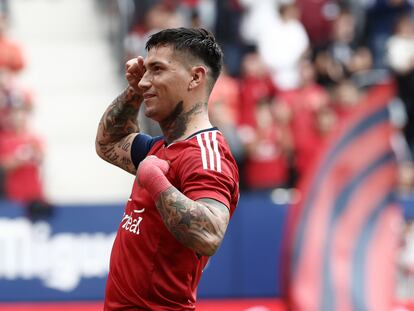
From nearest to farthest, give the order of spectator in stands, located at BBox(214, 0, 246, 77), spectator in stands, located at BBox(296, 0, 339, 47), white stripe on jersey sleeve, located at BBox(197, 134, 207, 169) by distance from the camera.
Answer: white stripe on jersey sleeve, located at BBox(197, 134, 207, 169)
spectator in stands, located at BBox(214, 0, 246, 77)
spectator in stands, located at BBox(296, 0, 339, 47)

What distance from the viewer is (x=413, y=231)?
34.2ft

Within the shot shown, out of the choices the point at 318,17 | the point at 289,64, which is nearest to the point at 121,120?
the point at 289,64

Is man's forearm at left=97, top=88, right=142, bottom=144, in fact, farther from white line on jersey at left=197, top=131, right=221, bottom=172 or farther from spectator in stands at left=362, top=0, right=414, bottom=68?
spectator in stands at left=362, top=0, right=414, bottom=68

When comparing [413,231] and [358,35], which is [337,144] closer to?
[413,231]

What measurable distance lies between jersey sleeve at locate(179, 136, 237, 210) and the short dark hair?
44cm

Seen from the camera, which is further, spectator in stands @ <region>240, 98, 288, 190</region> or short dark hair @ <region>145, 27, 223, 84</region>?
spectator in stands @ <region>240, 98, 288, 190</region>

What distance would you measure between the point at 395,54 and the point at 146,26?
324 cm

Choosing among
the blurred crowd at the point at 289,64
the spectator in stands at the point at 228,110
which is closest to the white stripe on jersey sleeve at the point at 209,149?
the blurred crowd at the point at 289,64

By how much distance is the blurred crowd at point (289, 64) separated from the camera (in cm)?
1147

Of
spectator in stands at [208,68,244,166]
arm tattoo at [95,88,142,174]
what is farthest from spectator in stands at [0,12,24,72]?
arm tattoo at [95,88,142,174]

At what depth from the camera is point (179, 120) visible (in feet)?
14.8

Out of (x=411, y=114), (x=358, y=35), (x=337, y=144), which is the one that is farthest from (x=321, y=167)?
(x=358, y=35)

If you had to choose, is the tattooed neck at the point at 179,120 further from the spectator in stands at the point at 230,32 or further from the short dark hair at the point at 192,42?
the spectator in stands at the point at 230,32

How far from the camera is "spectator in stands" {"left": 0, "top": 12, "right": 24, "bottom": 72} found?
11602mm
